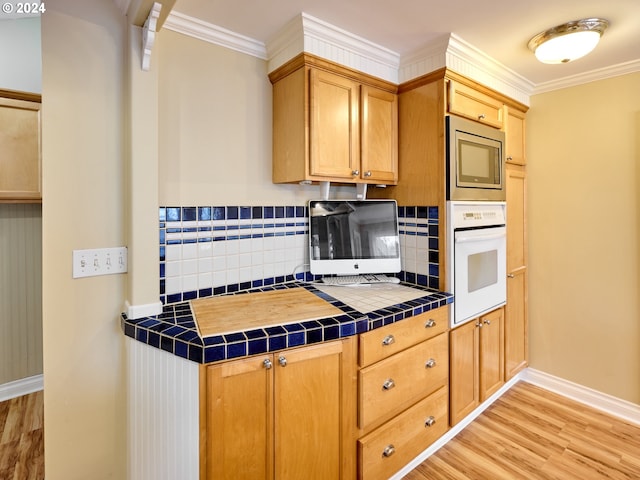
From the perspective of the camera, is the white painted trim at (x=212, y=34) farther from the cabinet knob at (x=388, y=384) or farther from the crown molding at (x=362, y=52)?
the cabinet knob at (x=388, y=384)

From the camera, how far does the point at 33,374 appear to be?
8.25ft

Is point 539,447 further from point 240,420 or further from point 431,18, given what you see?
point 431,18

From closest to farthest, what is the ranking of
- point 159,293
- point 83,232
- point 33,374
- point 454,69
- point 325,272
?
point 83,232 → point 159,293 → point 454,69 → point 325,272 → point 33,374

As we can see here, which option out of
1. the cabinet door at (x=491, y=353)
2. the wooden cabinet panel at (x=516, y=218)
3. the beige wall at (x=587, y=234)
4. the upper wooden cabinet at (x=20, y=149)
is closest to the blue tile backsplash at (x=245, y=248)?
the cabinet door at (x=491, y=353)

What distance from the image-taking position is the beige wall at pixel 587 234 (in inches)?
86.8

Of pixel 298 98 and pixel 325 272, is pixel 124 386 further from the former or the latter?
pixel 298 98

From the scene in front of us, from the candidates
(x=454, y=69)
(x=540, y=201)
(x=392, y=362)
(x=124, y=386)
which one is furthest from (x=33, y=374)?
(x=540, y=201)

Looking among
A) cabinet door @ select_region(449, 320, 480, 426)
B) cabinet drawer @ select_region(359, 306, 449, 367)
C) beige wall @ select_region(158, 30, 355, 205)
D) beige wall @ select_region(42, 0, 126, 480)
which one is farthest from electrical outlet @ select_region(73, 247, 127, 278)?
cabinet door @ select_region(449, 320, 480, 426)

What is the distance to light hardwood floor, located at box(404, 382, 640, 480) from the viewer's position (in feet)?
5.92

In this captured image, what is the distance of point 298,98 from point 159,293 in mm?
1184

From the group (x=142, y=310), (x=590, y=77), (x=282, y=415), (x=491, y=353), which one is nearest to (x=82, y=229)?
(x=142, y=310)

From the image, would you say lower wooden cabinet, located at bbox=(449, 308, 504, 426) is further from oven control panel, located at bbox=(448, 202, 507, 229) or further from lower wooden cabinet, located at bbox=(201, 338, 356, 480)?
lower wooden cabinet, located at bbox=(201, 338, 356, 480)

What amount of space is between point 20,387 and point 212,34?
8.98 ft

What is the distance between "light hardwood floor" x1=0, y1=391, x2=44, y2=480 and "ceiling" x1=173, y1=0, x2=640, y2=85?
2.43m
